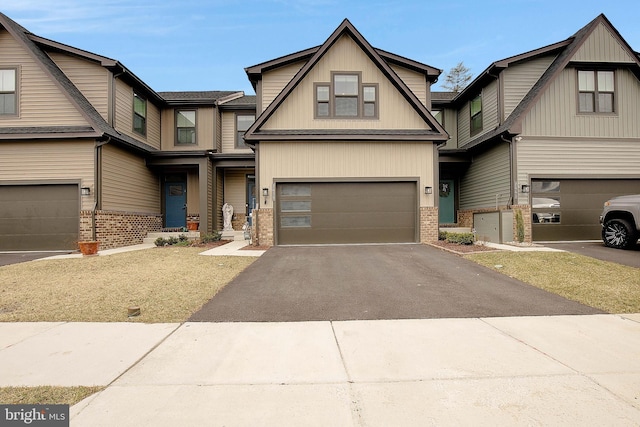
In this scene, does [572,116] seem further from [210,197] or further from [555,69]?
[210,197]

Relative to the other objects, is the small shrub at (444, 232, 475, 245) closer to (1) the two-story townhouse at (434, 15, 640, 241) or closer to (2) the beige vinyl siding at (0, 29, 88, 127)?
(1) the two-story townhouse at (434, 15, 640, 241)

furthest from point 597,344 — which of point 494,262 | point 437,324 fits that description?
point 494,262

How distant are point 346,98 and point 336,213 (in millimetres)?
4537

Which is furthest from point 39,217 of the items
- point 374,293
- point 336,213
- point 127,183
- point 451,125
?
point 451,125

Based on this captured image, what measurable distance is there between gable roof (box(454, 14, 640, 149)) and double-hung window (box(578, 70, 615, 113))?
0.87 m

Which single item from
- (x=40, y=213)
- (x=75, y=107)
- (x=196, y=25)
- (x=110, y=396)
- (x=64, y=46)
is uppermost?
(x=196, y=25)

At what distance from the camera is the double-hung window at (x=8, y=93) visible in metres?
11.9

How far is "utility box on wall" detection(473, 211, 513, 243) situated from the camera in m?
→ 11.7

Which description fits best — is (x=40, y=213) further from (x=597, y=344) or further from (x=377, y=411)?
(x=597, y=344)

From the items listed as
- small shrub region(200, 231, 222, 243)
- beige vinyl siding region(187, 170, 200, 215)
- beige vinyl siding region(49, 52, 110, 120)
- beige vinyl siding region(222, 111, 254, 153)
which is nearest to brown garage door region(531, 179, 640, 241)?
small shrub region(200, 231, 222, 243)

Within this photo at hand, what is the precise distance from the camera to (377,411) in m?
2.49

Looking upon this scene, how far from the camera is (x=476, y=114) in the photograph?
49.8 ft

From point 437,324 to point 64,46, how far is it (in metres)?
16.5

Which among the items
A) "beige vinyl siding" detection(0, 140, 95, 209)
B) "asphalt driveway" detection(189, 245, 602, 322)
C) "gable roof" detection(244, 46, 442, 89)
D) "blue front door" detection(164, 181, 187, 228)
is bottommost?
"asphalt driveway" detection(189, 245, 602, 322)
